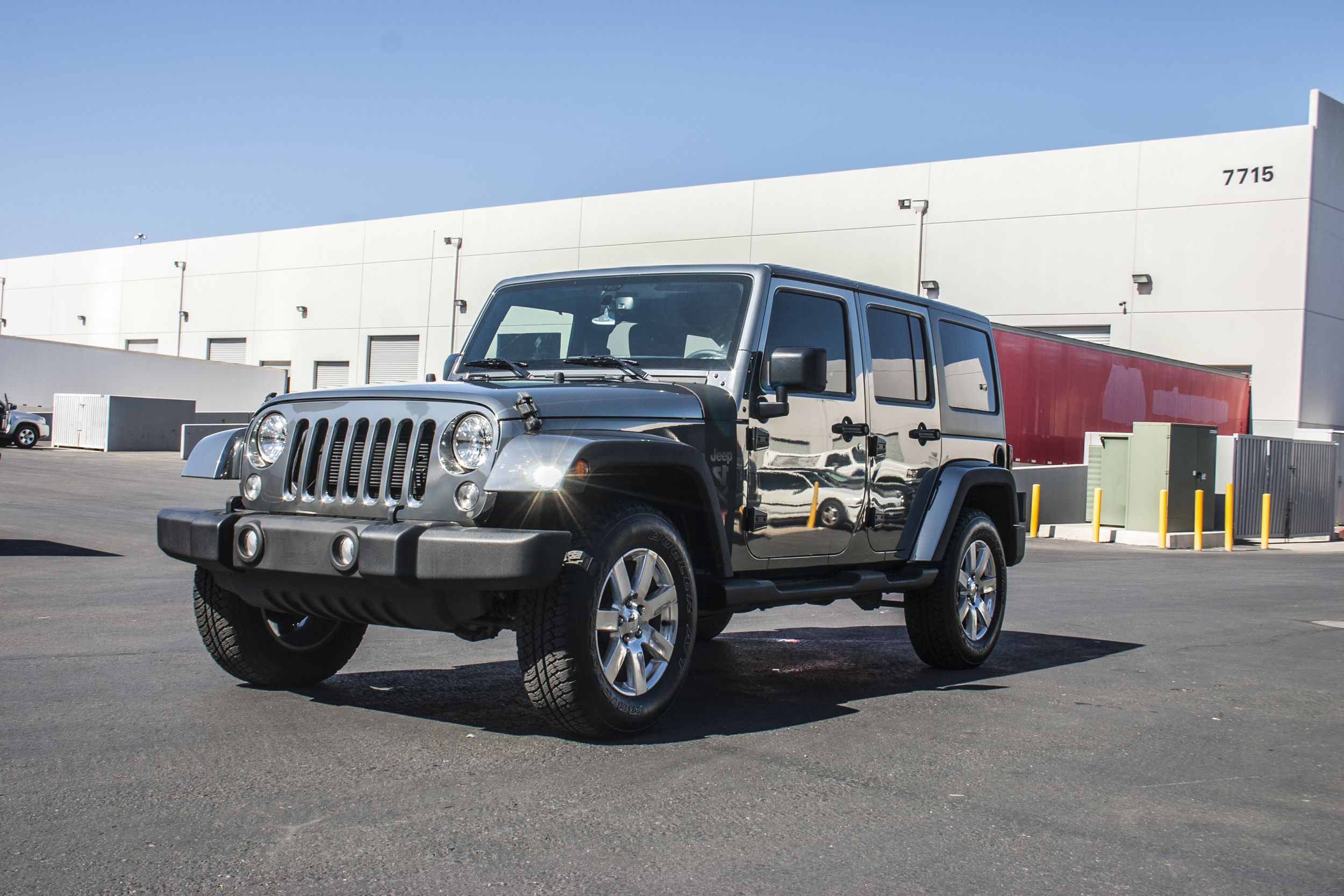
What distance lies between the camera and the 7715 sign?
33469 millimetres

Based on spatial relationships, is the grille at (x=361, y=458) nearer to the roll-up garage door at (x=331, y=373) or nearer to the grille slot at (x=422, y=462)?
the grille slot at (x=422, y=462)

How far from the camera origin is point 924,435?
22.8 ft

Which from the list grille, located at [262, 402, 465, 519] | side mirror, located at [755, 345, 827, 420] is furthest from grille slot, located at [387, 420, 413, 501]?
side mirror, located at [755, 345, 827, 420]

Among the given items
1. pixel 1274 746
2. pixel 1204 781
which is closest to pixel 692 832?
pixel 1204 781

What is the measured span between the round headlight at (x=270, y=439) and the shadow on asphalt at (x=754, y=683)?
1.14 metres

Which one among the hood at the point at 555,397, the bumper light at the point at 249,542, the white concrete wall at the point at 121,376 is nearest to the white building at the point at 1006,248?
the white concrete wall at the point at 121,376

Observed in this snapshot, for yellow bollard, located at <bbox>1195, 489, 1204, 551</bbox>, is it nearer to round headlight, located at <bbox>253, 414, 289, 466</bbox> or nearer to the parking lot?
the parking lot

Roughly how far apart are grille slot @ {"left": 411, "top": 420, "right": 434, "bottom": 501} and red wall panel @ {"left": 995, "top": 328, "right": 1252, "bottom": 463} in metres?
16.1

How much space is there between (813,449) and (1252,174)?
3259 centimetres

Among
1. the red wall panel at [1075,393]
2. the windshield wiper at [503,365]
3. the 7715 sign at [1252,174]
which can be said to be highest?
the 7715 sign at [1252,174]

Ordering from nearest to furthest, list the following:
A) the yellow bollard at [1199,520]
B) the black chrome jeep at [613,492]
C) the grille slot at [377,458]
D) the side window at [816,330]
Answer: the black chrome jeep at [613,492] → the grille slot at [377,458] → the side window at [816,330] → the yellow bollard at [1199,520]

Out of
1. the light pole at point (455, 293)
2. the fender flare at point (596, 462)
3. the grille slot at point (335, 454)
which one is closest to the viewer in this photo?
the fender flare at point (596, 462)

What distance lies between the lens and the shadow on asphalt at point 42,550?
12.2m

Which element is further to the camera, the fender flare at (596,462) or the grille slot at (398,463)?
the grille slot at (398,463)
